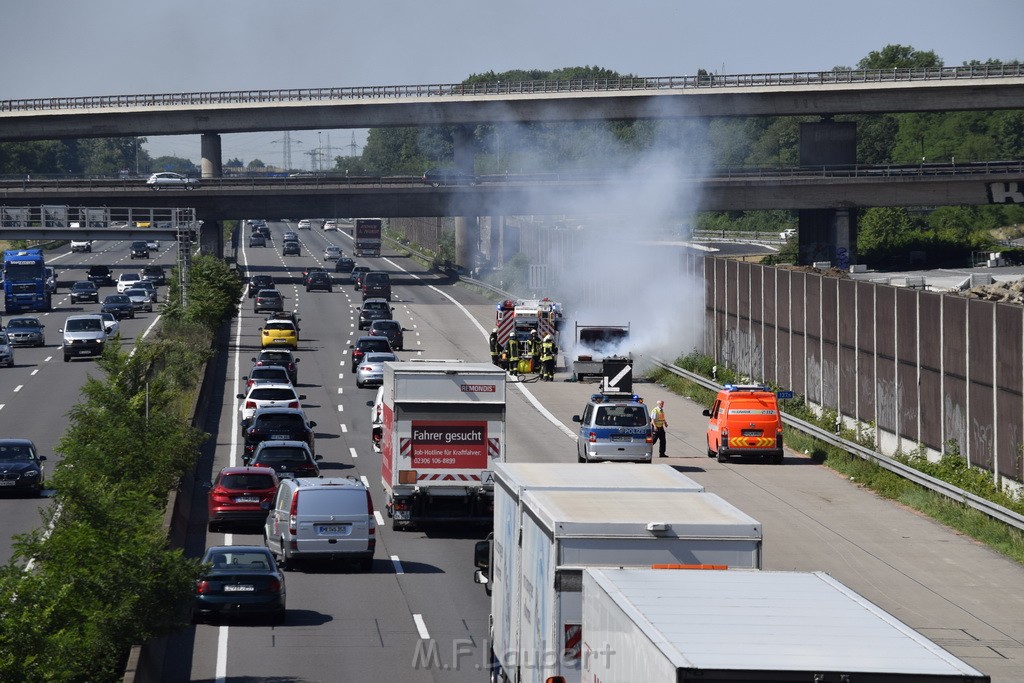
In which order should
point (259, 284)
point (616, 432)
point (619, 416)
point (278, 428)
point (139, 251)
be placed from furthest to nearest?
point (139, 251)
point (259, 284)
point (278, 428)
point (619, 416)
point (616, 432)

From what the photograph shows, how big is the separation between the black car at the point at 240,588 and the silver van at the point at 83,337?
47.1 meters

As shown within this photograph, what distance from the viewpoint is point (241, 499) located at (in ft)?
111

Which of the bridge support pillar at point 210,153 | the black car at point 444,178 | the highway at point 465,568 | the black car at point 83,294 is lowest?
the highway at point 465,568

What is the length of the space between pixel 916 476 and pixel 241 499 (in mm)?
16036

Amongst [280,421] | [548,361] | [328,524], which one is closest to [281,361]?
[548,361]

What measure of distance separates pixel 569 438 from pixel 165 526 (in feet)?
69.2

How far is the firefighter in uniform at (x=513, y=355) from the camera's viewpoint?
212 feet

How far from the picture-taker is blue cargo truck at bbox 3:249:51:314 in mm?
92562

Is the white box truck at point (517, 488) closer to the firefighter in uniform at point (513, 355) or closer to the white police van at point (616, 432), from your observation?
the white police van at point (616, 432)

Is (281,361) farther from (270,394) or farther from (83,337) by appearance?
(83,337)

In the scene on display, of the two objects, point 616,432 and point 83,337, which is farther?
point 83,337

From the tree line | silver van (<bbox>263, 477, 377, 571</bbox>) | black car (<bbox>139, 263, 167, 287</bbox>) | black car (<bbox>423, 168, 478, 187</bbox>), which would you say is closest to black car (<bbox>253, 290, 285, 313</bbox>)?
black car (<bbox>423, 168, 478, 187</bbox>)

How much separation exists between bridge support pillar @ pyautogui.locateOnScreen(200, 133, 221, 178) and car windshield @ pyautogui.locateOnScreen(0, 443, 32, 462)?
7983 cm

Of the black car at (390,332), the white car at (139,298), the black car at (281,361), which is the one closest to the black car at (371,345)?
the black car at (281,361)
